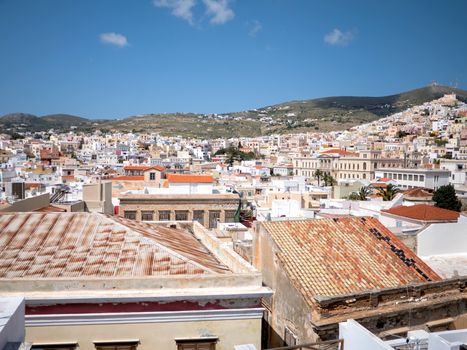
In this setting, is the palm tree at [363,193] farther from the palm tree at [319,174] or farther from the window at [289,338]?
the window at [289,338]

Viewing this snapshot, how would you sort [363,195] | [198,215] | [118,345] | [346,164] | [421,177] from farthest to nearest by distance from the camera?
[346,164], [421,177], [363,195], [198,215], [118,345]

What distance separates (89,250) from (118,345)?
2.11m

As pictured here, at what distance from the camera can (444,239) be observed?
1466cm

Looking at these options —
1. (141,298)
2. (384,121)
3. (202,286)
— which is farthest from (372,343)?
(384,121)

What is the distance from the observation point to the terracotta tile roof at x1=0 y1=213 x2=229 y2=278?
7.68 metres

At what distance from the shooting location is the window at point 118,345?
22.8ft

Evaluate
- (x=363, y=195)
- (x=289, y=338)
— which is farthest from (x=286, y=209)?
(x=289, y=338)

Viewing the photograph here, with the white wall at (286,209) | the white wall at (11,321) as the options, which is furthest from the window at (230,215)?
the white wall at (11,321)

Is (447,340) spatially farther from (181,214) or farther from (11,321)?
(181,214)

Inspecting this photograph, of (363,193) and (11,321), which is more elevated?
(11,321)

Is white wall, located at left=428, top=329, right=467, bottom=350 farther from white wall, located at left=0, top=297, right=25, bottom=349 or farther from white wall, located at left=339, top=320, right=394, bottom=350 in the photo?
white wall, located at left=0, top=297, right=25, bottom=349

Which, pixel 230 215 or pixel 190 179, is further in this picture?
pixel 190 179

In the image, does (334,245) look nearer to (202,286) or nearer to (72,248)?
(202,286)

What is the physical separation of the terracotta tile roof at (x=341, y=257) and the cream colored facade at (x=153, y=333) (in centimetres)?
186
